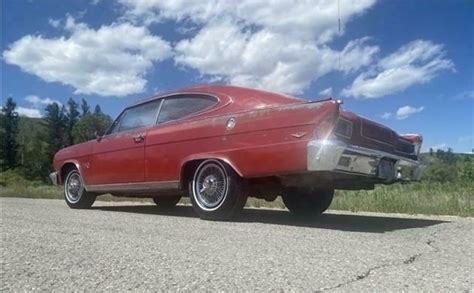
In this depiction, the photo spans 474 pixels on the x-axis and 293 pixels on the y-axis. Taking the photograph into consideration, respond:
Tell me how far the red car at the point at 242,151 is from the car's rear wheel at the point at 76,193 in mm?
429

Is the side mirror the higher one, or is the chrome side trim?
the side mirror

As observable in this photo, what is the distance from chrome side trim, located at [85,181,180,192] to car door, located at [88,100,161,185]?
0.14 ft

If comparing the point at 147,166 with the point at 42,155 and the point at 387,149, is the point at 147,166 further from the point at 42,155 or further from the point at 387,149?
the point at 42,155

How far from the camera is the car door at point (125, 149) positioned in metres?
6.06

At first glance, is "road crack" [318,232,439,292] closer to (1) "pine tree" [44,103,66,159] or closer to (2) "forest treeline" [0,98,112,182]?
(2) "forest treeline" [0,98,112,182]

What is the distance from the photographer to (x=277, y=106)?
15.3 ft

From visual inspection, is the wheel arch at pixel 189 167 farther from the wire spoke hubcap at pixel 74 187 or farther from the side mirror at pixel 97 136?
the wire spoke hubcap at pixel 74 187

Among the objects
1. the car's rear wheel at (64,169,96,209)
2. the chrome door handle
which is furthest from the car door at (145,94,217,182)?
the car's rear wheel at (64,169,96,209)

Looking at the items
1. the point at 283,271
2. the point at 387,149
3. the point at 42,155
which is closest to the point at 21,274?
the point at 283,271

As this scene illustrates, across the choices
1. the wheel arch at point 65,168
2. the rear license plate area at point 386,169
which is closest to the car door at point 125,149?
the wheel arch at point 65,168

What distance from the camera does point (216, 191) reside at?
16.7 ft

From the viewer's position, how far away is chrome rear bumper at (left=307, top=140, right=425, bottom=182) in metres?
4.19

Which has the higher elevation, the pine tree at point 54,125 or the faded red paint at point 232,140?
the pine tree at point 54,125

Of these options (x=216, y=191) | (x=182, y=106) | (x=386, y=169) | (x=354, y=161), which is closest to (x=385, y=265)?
(x=354, y=161)
